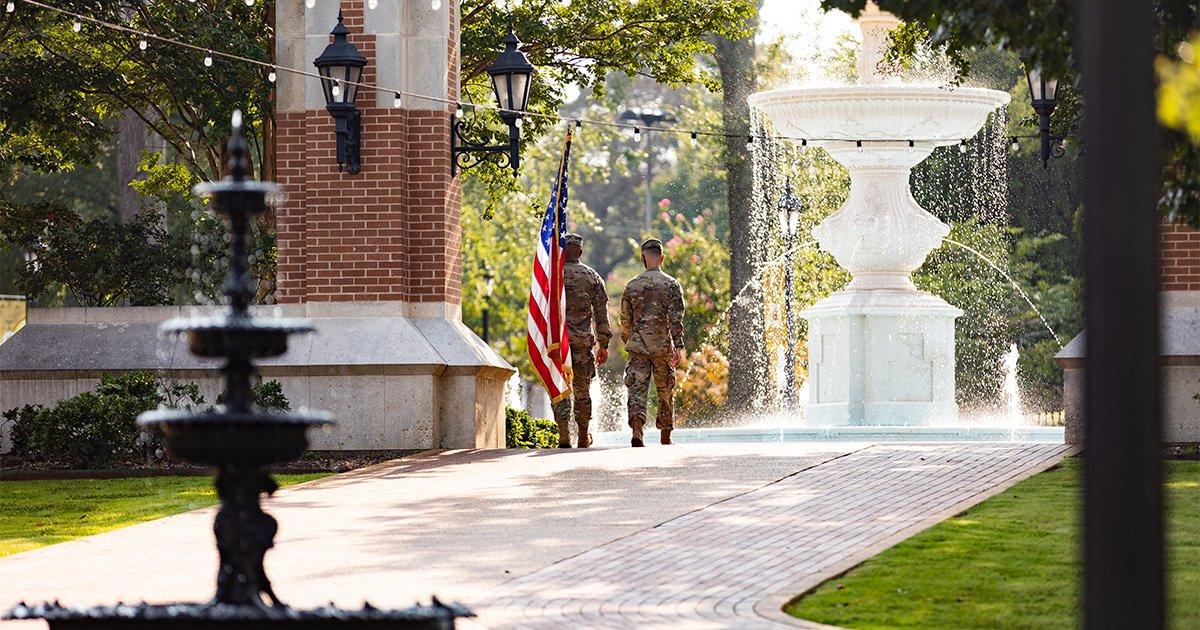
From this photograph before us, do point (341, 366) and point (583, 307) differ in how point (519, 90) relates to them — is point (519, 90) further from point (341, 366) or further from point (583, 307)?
point (341, 366)

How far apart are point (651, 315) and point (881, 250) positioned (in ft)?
14.6

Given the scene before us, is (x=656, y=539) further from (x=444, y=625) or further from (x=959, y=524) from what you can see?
(x=444, y=625)

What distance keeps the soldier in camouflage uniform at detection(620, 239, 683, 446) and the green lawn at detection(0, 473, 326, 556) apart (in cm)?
309

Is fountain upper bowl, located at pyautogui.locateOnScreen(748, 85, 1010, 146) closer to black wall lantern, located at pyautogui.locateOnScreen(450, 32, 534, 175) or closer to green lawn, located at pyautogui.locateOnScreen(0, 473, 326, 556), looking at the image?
black wall lantern, located at pyautogui.locateOnScreen(450, 32, 534, 175)

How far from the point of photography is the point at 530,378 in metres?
45.7

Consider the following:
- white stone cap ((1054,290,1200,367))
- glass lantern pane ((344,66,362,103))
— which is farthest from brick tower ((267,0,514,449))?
white stone cap ((1054,290,1200,367))

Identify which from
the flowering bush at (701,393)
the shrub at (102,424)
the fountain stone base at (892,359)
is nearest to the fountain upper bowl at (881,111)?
the fountain stone base at (892,359)

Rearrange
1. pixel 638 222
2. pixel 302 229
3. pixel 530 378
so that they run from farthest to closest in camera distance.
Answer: pixel 638 222 < pixel 530 378 < pixel 302 229

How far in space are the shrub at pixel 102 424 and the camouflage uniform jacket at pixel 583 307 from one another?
260 centimetres

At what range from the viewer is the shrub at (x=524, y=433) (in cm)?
2014

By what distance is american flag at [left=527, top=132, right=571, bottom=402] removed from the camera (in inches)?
650

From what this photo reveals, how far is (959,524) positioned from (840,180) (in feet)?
88.4

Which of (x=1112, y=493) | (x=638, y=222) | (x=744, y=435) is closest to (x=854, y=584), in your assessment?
(x=1112, y=493)

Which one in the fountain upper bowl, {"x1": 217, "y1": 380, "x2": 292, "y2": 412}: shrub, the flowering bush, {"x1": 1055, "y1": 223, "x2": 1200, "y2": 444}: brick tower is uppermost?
the fountain upper bowl
